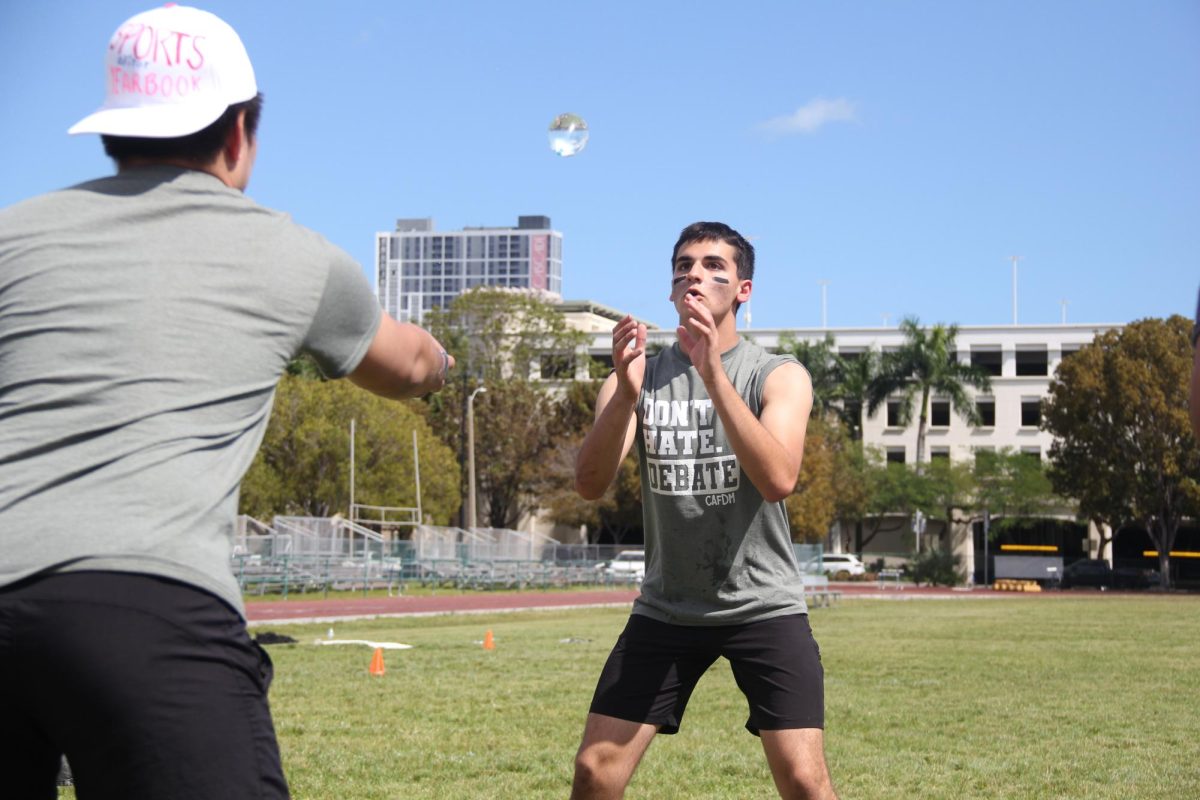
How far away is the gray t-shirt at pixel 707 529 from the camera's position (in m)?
4.94

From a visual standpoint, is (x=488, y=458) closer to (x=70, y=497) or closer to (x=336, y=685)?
(x=336, y=685)

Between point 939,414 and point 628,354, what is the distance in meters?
82.9

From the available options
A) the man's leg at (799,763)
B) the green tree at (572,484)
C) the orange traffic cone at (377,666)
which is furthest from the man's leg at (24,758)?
the green tree at (572,484)

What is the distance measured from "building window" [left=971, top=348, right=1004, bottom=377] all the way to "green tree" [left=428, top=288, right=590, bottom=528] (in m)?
29.2

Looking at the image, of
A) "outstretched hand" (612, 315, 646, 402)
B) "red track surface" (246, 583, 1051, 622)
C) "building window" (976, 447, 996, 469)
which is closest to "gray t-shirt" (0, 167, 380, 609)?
"outstretched hand" (612, 315, 646, 402)

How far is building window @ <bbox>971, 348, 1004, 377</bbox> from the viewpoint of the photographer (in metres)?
88.4

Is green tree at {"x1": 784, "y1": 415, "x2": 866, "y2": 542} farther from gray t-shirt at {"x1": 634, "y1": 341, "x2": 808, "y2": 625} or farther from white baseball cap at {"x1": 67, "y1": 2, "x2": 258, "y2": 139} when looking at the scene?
white baseball cap at {"x1": 67, "y1": 2, "x2": 258, "y2": 139}

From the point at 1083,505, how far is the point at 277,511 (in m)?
33.9

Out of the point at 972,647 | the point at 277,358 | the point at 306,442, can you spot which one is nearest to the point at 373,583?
the point at 306,442

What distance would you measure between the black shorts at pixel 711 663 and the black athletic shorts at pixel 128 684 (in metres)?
2.56

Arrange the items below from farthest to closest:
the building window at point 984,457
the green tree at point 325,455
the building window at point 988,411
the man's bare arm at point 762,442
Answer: the building window at point 988,411 < the building window at point 984,457 < the green tree at point 325,455 < the man's bare arm at point 762,442

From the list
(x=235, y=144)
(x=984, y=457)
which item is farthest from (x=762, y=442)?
(x=984, y=457)

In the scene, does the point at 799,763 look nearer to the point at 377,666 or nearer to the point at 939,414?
the point at 377,666

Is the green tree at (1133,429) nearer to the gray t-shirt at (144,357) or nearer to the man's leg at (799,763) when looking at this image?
the man's leg at (799,763)
